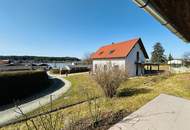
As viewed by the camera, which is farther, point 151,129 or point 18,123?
point 18,123

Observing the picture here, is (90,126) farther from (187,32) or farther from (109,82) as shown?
(109,82)

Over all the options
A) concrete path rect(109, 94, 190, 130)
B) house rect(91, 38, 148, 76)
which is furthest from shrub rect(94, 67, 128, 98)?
house rect(91, 38, 148, 76)

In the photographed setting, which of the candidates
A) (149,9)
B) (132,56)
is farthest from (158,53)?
(149,9)

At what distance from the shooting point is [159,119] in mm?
6301

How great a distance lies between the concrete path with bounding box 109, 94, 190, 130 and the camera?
18.5 ft

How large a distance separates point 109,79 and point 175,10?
9.50 metres

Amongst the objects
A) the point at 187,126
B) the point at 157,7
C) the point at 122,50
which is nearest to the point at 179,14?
the point at 157,7

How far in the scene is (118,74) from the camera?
11.7 metres

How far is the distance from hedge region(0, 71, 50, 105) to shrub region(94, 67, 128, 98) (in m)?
7.66

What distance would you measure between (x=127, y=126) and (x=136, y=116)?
1.12 meters

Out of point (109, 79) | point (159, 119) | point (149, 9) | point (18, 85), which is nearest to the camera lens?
point (149, 9)

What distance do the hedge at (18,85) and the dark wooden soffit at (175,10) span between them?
13903 millimetres

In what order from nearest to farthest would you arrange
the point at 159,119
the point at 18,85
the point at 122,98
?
the point at 159,119, the point at 122,98, the point at 18,85

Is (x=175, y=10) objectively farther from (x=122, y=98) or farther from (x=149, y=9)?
(x=122, y=98)
